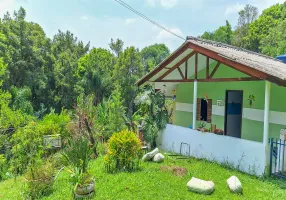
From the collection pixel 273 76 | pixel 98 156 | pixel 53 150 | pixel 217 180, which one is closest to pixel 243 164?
pixel 217 180

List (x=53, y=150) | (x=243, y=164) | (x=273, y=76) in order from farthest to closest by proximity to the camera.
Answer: (x=53, y=150) → (x=243, y=164) → (x=273, y=76)

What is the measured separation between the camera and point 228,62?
8758 mm

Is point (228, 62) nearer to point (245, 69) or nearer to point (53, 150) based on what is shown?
point (245, 69)

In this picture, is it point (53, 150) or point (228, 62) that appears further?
point (53, 150)

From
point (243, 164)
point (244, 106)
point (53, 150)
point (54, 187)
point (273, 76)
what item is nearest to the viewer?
point (273, 76)

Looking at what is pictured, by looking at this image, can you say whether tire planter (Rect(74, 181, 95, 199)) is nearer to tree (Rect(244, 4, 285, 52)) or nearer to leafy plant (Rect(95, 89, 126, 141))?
leafy plant (Rect(95, 89, 126, 141))

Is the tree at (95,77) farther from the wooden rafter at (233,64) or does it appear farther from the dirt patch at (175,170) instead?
the dirt patch at (175,170)

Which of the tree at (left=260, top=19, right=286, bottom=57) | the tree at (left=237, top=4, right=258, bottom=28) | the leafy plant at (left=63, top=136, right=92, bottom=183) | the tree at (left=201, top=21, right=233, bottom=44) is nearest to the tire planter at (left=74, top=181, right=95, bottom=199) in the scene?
the leafy plant at (left=63, top=136, right=92, bottom=183)

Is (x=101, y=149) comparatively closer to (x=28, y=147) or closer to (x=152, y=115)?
(x=152, y=115)

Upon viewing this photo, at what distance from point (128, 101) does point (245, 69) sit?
64.2 feet

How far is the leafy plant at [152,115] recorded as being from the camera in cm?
1221

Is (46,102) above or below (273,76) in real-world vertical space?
below

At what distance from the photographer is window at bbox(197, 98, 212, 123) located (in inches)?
510

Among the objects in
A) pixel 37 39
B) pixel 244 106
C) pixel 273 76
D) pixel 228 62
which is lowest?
pixel 244 106
